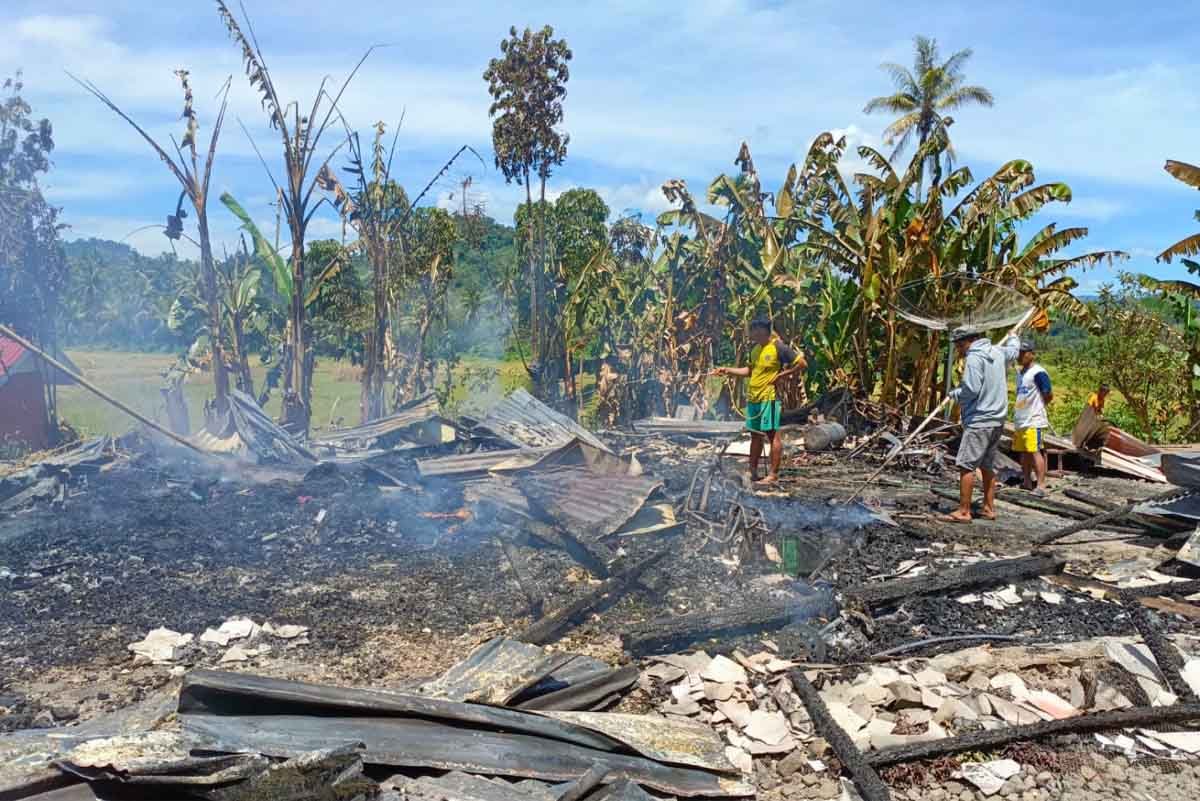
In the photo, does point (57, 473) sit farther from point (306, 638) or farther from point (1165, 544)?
point (1165, 544)

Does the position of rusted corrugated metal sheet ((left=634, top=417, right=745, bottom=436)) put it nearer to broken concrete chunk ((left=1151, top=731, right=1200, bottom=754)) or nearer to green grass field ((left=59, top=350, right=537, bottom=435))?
green grass field ((left=59, top=350, right=537, bottom=435))

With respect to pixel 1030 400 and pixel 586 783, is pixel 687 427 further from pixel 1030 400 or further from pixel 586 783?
pixel 586 783

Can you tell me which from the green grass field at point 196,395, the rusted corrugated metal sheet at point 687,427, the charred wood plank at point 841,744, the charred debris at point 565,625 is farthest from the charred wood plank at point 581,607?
the green grass field at point 196,395

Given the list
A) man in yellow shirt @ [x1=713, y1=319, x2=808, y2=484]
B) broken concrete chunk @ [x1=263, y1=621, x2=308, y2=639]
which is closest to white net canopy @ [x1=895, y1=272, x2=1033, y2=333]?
man in yellow shirt @ [x1=713, y1=319, x2=808, y2=484]

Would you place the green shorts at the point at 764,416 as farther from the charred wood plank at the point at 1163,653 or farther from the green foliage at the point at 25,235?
the green foliage at the point at 25,235

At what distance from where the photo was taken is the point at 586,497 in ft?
24.9

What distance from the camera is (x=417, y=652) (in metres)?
4.95

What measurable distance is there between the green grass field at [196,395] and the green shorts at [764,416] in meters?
4.97

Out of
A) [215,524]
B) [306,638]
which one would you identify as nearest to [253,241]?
[215,524]

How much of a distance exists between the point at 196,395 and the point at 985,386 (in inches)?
890

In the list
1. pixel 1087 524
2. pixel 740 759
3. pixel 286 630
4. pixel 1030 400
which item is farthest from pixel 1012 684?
pixel 1030 400

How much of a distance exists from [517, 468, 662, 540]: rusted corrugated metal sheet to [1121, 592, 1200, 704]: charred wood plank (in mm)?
3667

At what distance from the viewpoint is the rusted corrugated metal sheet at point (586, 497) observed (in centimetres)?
696

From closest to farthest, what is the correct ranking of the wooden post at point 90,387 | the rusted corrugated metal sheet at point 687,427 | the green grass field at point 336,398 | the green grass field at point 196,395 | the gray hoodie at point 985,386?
the gray hoodie at point 985,386 < the wooden post at point 90,387 < the rusted corrugated metal sheet at point 687,427 < the green grass field at point 336,398 < the green grass field at point 196,395
